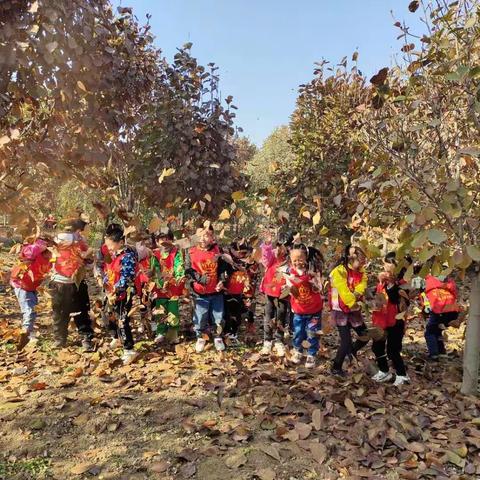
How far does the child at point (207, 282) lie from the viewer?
5.47 meters

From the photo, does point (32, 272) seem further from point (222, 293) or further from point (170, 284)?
point (222, 293)

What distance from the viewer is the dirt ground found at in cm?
311

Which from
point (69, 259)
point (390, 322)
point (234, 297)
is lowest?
point (390, 322)

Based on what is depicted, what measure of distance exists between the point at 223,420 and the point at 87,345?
241 cm

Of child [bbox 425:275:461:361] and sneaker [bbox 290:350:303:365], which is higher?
child [bbox 425:275:461:361]

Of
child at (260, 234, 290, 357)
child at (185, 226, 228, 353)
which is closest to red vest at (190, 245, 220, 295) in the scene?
child at (185, 226, 228, 353)

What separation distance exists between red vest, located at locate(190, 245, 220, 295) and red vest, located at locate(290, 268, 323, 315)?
105 cm

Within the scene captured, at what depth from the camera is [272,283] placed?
221 inches

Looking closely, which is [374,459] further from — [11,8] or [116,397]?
[11,8]

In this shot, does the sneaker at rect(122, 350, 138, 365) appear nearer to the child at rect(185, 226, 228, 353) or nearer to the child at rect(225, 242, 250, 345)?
the child at rect(185, 226, 228, 353)

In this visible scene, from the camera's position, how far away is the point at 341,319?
4656 mm

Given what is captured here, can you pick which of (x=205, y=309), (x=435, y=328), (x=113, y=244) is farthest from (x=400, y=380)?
(x=113, y=244)

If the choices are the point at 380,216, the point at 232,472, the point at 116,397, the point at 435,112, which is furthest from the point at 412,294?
the point at 116,397

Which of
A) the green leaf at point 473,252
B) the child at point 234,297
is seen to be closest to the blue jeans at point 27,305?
the child at point 234,297
